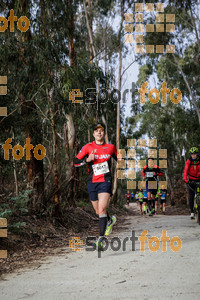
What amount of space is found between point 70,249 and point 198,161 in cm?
457

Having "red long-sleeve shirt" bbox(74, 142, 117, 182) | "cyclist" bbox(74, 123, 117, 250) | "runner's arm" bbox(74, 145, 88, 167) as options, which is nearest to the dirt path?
"cyclist" bbox(74, 123, 117, 250)

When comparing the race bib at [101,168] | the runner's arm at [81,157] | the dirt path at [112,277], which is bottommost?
the dirt path at [112,277]

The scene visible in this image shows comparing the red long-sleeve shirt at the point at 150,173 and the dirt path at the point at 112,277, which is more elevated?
the red long-sleeve shirt at the point at 150,173

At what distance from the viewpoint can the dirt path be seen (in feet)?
11.7

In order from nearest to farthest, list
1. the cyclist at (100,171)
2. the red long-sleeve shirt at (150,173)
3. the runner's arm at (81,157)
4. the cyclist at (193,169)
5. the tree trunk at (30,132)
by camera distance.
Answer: the cyclist at (100,171) < the runner's arm at (81,157) < the tree trunk at (30,132) < the cyclist at (193,169) < the red long-sleeve shirt at (150,173)

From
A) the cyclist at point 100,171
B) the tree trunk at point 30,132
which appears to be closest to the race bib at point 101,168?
the cyclist at point 100,171

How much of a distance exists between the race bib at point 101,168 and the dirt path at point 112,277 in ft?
3.90

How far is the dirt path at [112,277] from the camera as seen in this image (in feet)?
11.7

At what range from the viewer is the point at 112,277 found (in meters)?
4.14

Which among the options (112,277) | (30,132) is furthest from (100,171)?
(30,132)

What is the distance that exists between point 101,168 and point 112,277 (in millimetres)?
2236

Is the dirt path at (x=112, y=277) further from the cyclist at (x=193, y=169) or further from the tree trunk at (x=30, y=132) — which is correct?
the cyclist at (x=193, y=169)

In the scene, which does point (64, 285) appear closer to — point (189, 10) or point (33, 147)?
point (33, 147)

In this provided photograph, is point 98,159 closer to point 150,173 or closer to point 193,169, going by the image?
point 193,169
